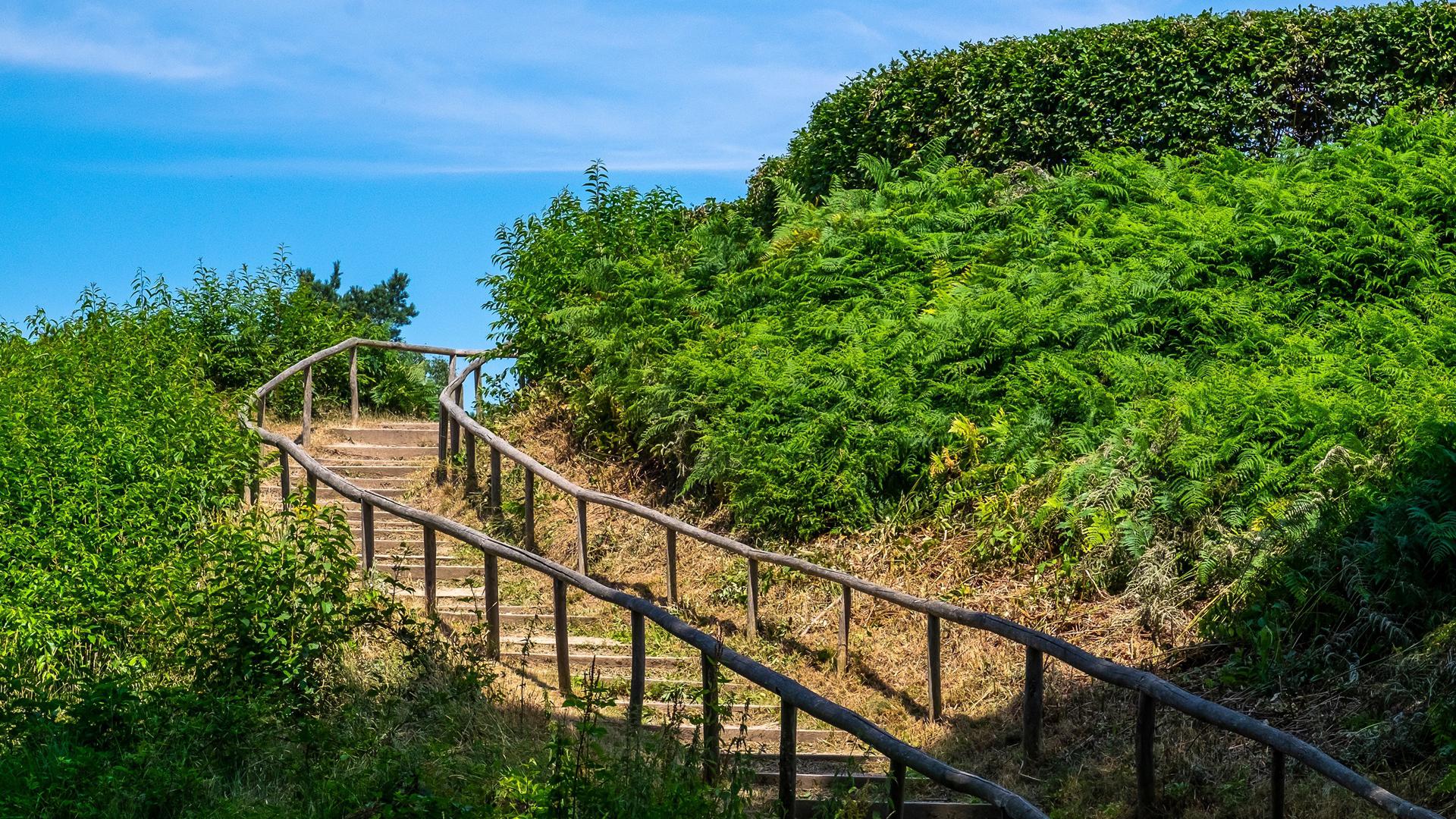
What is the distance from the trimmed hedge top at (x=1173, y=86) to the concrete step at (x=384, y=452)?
6.61 meters

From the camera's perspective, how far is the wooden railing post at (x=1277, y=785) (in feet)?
21.0

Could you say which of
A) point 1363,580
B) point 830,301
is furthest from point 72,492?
point 1363,580

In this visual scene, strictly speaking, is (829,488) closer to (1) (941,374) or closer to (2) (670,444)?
(1) (941,374)

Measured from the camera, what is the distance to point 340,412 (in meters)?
19.2

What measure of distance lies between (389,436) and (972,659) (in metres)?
10.2

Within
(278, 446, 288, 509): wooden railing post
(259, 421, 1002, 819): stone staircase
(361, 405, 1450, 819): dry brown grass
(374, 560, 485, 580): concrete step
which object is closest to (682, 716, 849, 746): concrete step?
(259, 421, 1002, 819): stone staircase

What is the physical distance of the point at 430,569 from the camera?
10781mm

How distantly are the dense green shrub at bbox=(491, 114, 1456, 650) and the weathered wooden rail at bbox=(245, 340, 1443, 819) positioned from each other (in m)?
1.26

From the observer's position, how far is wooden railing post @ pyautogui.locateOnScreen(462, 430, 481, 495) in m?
14.4

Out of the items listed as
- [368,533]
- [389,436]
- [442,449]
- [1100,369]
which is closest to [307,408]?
[389,436]

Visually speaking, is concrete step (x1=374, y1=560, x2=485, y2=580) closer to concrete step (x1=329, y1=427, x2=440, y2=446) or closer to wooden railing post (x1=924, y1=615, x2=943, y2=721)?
wooden railing post (x1=924, y1=615, x2=943, y2=721)

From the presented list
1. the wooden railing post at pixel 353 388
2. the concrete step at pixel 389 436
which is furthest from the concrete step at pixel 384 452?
the wooden railing post at pixel 353 388

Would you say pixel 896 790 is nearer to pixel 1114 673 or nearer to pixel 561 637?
pixel 1114 673

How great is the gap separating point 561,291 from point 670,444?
13.8 ft
